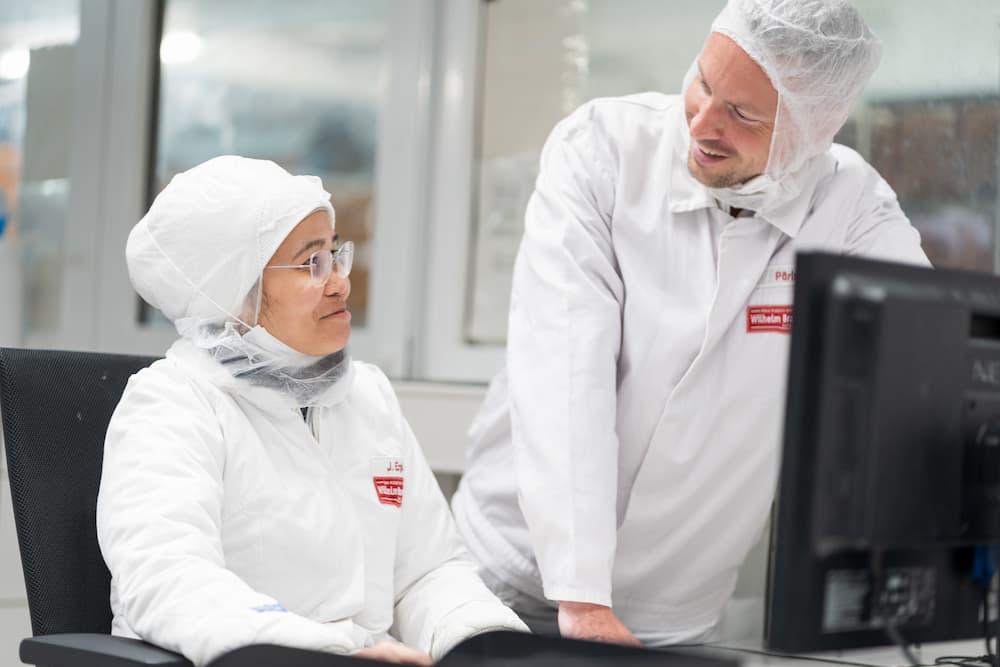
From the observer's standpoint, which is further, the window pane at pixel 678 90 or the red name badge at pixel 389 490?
the window pane at pixel 678 90

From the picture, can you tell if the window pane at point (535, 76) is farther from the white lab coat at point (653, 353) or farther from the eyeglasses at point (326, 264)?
the eyeglasses at point (326, 264)

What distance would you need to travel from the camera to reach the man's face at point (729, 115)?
65.5 inches

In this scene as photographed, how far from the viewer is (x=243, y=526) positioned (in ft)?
4.79

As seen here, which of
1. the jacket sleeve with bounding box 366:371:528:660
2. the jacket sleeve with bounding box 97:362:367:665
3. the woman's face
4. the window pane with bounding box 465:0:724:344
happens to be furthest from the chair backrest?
the window pane with bounding box 465:0:724:344

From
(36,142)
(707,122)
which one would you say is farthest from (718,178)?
(36,142)

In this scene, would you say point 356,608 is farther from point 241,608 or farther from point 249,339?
point 249,339

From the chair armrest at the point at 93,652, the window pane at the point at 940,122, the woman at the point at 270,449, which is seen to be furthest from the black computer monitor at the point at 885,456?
the window pane at the point at 940,122

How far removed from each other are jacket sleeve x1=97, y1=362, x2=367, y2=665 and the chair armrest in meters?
0.02

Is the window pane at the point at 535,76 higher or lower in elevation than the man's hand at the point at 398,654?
higher

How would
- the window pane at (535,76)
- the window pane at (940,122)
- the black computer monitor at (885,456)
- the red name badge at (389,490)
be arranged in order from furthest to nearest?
the window pane at (535,76)
the window pane at (940,122)
the red name badge at (389,490)
the black computer monitor at (885,456)

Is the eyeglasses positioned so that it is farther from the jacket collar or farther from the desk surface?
the desk surface

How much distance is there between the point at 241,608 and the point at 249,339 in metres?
0.40

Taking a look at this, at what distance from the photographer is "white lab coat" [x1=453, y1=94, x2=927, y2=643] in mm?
1631

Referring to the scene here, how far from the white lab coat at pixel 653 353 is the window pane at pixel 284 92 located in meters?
1.55
